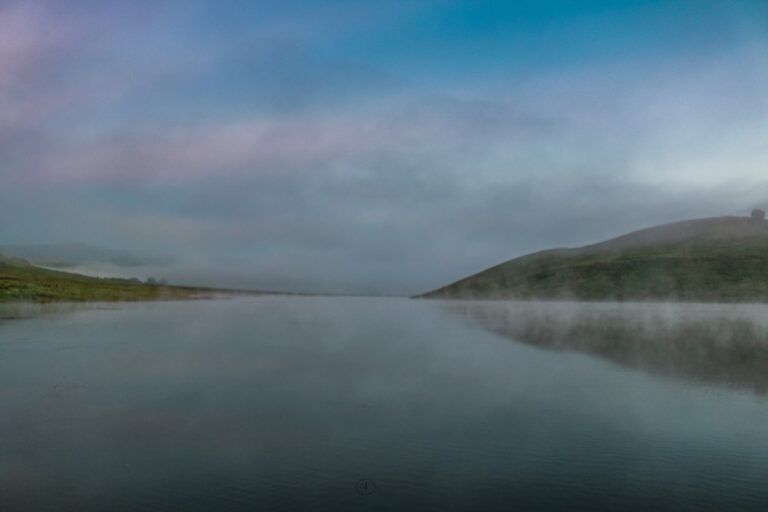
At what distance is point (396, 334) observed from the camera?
54562 mm

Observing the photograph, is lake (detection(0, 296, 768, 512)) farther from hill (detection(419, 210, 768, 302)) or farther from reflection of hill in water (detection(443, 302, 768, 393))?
hill (detection(419, 210, 768, 302))

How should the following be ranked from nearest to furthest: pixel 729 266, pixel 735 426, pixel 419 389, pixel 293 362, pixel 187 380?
pixel 735 426 < pixel 419 389 < pixel 187 380 < pixel 293 362 < pixel 729 266

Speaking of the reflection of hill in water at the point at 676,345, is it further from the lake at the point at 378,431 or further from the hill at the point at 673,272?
the hill at the point at 673,272

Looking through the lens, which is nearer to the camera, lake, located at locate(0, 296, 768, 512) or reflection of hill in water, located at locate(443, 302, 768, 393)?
lake, located at locate(0, 296, 768, 512)

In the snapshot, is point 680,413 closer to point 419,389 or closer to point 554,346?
point 419,389

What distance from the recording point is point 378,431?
18188 millimetres

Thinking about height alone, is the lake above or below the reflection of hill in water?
below

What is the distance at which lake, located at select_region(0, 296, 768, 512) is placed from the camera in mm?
13203

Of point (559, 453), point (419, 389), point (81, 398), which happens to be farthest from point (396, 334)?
point (559, 453)

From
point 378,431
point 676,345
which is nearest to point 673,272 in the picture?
point 676,345

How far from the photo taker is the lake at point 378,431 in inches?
520

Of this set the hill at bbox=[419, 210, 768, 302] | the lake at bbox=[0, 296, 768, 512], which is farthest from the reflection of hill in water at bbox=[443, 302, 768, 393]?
the hill at bbox=[419, 210, 768, 302]

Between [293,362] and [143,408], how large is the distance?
12.6 m

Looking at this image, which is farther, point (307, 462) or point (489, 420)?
point (489, 420)
